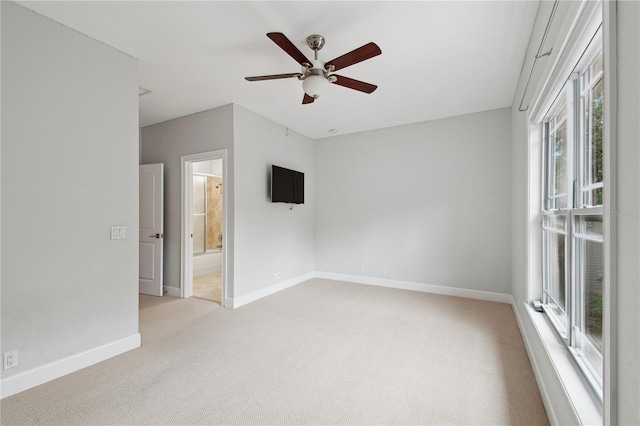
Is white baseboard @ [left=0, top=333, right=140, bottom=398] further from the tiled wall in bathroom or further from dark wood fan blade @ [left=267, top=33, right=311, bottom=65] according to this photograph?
the tiled wall in bathroom

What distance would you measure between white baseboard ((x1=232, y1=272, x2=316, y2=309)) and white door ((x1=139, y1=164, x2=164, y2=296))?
1403mm

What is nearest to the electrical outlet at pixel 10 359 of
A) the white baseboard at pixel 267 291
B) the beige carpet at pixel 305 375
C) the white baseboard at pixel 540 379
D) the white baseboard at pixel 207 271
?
the beige carpet at pixel 305 375

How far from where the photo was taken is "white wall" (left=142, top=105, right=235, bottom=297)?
152 inches

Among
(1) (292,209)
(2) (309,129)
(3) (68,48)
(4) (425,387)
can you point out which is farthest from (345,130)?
(4) (425,387)

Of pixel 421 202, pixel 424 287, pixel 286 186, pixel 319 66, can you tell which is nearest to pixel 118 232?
pixel 319 66

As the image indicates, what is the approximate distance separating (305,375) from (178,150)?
3626mm

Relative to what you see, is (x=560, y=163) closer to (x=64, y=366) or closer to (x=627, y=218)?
(x=627, y=218)

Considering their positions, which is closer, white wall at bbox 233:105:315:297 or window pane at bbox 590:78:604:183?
window pane at bbox 590:78:604:183

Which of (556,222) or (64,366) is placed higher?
(556,222)

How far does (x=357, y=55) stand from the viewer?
214cm

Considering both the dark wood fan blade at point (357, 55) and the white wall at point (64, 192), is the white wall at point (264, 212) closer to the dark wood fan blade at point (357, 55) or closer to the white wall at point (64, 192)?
the white wall at point (64, 192)

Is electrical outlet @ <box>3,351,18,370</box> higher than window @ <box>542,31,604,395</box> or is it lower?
lower

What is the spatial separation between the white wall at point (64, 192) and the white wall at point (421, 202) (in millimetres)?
3412

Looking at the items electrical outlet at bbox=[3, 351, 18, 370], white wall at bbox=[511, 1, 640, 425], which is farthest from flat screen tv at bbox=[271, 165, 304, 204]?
white wall at bbox=[511, 1, 640, 425]
